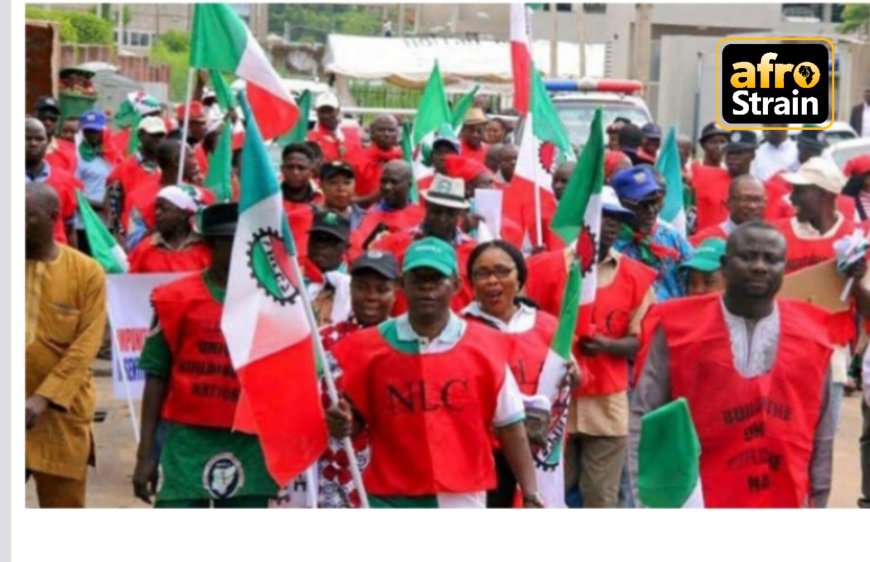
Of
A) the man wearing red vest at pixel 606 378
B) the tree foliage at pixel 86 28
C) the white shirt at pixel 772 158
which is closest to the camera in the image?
the man wearing red vest at pixel 606 378

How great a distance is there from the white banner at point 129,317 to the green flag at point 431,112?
548 centimetres

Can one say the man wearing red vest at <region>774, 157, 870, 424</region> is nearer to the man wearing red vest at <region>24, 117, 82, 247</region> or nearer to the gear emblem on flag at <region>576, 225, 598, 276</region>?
the gear emblem on flag at <region>576, 225, 598, 276</region>

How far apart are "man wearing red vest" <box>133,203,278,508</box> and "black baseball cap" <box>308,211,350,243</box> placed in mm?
953

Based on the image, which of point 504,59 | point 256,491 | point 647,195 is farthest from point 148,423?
point 504,59

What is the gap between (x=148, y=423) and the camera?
6.81 metres

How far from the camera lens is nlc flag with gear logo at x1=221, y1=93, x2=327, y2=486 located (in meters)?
6.35

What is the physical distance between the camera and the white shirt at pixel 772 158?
15.0 m

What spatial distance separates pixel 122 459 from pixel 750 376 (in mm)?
5265

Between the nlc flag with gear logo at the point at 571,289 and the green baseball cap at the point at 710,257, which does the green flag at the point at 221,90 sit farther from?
the green baseball cap at the point at 710,257

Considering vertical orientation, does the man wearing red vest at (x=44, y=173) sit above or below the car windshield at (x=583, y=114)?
below

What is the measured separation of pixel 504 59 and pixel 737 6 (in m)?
5.82

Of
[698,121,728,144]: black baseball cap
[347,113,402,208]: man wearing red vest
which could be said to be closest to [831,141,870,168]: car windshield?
[698,121,728,144]: black baseball cap

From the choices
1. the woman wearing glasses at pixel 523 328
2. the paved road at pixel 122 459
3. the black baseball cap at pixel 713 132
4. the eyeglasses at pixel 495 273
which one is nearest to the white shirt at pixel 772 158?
the black baseball cap at pixel 713 132
